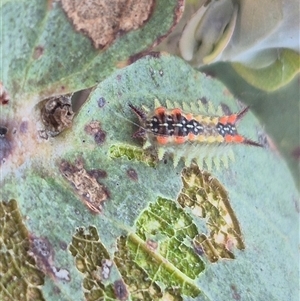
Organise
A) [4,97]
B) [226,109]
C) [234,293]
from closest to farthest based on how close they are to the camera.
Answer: [4,97] → [234,293] → [226,109]

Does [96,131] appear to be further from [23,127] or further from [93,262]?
[93,262]

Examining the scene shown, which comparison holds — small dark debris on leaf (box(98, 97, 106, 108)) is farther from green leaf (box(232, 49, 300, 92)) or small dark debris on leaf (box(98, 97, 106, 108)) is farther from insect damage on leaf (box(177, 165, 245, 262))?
green leaf (box(232, 49, 300, 92))

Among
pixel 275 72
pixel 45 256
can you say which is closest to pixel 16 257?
pixel 45 256

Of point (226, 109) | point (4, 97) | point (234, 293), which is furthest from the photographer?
point (226, 109)

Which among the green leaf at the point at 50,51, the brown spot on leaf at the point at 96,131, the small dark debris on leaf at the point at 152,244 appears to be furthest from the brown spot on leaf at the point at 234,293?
the green leaf at the point at 50,51

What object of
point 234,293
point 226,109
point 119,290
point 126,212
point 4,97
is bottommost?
point 234,293

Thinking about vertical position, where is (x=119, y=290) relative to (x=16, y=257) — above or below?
below
